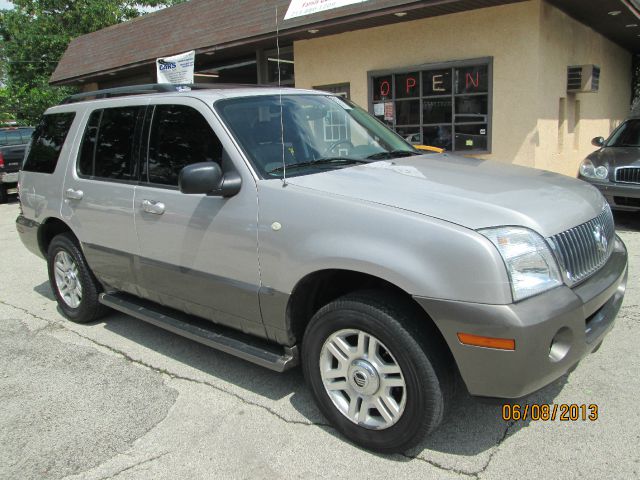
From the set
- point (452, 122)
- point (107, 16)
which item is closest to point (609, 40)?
point (452, 122)

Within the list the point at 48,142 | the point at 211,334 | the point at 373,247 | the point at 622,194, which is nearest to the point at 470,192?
the point at 373,247

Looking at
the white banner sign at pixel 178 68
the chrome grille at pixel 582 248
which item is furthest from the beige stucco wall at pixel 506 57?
the chrome grille at pixel 582 248

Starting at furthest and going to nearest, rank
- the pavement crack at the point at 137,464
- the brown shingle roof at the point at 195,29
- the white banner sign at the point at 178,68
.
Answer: the brown shingle roof at the point at 195,29
the white banner sign at the point at 178,68
the pavement crack at the point at 137,464

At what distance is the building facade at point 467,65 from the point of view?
8.95 meters

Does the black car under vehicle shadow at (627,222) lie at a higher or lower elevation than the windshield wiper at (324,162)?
lower

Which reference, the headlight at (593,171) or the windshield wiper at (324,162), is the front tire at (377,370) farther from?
the headlight at (593,171)

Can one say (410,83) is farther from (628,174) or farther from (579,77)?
(628,174)

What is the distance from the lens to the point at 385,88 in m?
10.7

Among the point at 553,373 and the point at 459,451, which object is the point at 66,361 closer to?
the point at 459,451

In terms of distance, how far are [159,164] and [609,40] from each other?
13.3m

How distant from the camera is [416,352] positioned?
8.54ft

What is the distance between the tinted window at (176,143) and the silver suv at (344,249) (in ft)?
0.04

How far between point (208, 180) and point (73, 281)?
2.57m
